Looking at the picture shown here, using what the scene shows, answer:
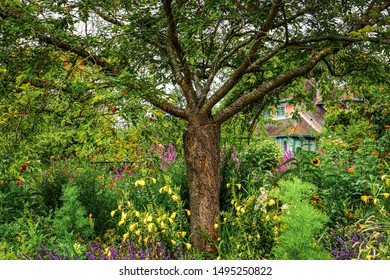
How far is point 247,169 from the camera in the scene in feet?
19.2

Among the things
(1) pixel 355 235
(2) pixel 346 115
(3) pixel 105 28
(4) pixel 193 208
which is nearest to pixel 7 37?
(3) pixel 105 28

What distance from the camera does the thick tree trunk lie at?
4543 millimetres

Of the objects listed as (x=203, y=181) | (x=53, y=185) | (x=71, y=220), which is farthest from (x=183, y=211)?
(x=53, y=185)

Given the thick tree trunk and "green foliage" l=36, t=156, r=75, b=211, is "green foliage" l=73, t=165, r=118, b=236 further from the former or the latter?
the thick tree trunk

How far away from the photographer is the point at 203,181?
15.1 ft

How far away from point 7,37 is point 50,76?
23.7 inches

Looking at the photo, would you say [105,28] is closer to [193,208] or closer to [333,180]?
[193,208]

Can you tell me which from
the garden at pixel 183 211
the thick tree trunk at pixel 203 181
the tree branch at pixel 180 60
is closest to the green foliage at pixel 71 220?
the garden at pixel 183 211

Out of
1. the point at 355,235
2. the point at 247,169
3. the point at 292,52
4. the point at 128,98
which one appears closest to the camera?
the point at 128,98

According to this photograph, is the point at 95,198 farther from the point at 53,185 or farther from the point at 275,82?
the point at 275,82

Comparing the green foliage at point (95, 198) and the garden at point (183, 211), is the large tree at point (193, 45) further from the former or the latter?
the green foliage at point (95, 198)

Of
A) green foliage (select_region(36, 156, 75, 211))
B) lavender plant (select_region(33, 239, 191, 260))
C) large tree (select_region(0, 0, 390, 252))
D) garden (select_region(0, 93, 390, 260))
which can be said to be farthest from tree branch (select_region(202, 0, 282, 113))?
green foliage (select_region(36, 156, 75, 211))

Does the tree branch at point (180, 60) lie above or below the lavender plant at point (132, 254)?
above

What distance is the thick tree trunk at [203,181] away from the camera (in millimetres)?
4543
